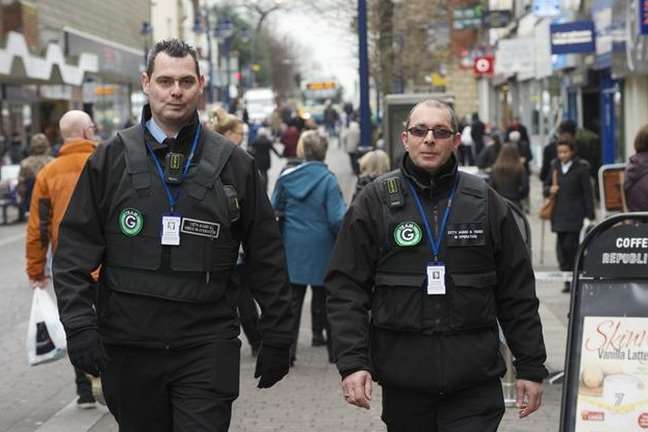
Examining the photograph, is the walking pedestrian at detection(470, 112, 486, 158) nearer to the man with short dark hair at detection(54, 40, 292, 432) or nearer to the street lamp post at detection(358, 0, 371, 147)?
the street lamp post at detection(358, 0, 371, 147)

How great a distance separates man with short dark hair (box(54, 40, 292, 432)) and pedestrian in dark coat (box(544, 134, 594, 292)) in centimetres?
957

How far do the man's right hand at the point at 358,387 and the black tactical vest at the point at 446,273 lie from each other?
8.5 inches

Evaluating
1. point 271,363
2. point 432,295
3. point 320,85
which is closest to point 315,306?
point 271,363

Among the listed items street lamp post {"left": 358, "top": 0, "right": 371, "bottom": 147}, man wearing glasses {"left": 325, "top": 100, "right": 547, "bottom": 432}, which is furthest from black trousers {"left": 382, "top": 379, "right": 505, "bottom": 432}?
street lamp post {"left": 358, "top": 0, "right": 371, "bottom": 147}

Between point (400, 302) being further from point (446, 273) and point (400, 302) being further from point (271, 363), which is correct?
point (271, 363)

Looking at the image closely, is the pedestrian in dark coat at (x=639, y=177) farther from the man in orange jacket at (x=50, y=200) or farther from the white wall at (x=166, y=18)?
the white wall at (x=166, y=18)

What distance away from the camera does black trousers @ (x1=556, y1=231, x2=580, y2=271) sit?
14.3m

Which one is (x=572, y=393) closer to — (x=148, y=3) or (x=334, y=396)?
(x=334, y=396)

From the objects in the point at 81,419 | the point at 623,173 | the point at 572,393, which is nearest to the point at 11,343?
the point at 81,419

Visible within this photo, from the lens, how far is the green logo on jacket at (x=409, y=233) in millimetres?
4977

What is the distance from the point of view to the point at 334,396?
9305 mm

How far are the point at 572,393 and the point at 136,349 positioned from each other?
6.82 feet

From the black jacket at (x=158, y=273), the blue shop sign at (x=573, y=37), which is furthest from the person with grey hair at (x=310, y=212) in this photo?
the blue shop sign at (x=573, y=37)

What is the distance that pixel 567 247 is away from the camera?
14320mm
